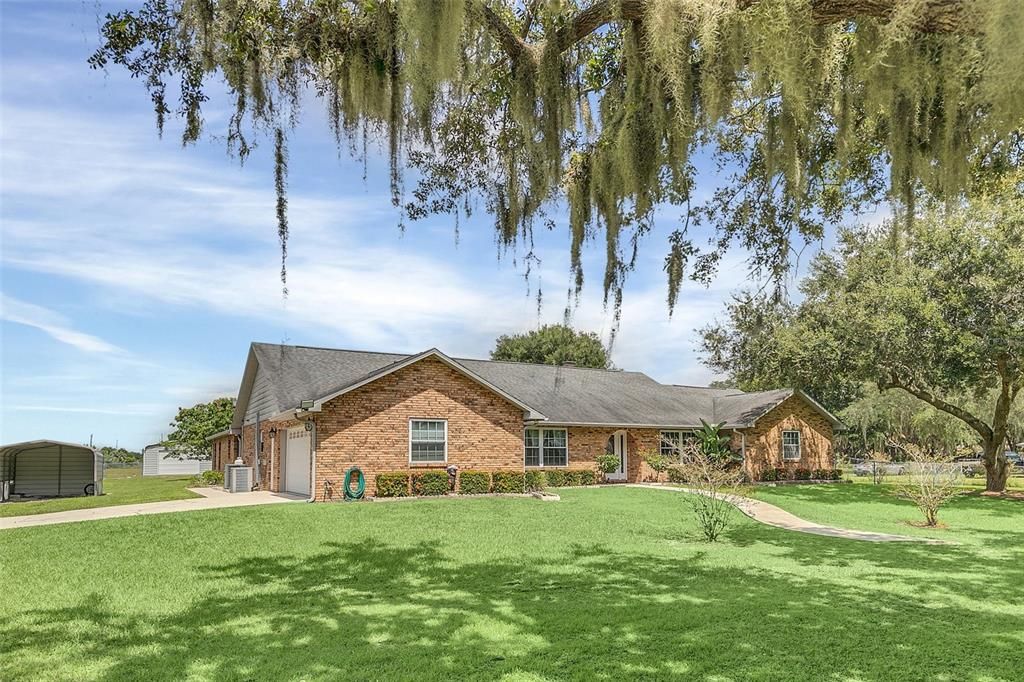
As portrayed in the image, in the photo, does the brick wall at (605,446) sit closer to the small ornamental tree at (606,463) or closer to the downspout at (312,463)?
the small ornamental tree at (606,463)

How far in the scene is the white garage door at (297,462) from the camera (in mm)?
19094

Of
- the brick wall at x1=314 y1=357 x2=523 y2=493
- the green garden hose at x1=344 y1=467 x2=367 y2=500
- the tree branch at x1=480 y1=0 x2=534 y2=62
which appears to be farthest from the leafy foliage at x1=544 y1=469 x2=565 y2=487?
the tree branch at x1=480 y1=0 x2=534 y2=62

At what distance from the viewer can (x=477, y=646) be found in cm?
585

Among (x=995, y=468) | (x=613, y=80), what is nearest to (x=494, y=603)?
(x=613, y=80)

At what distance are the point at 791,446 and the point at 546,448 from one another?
37.5 feet

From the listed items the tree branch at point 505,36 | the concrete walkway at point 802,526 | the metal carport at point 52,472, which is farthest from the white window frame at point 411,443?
the tree branch at point 505,36

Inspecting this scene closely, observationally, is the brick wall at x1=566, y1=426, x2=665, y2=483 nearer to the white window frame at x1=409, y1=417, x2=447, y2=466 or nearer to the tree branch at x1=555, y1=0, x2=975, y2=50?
the white window frame at x1=409, y1=417, x2=447, y2=466

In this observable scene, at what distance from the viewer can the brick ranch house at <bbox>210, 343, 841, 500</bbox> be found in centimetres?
1883

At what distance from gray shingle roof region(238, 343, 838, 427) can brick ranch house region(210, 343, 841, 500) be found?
6 centimetres

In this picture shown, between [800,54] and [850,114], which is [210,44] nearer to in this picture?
[800,54]

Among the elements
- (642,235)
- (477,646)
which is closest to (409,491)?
(477,646)

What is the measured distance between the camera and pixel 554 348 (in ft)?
149

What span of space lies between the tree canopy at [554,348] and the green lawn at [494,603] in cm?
3162

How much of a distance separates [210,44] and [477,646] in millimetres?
4920
